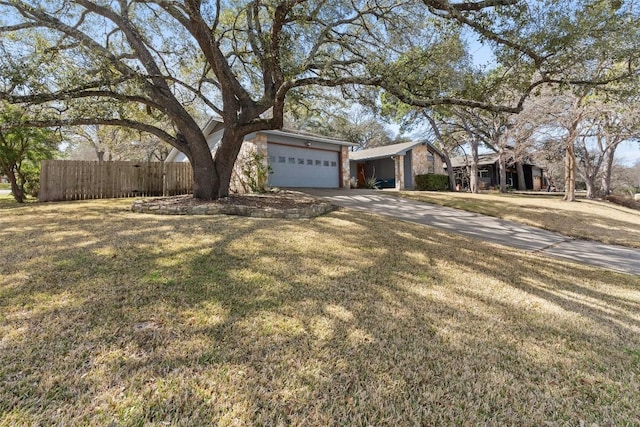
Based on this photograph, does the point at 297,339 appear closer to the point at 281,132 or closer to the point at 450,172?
the point at 281,132

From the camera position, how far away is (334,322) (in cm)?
282

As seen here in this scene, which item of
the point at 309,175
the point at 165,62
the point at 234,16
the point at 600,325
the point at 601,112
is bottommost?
the point at 600,325

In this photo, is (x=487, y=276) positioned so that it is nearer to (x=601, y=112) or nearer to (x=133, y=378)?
(x=133, y=378)

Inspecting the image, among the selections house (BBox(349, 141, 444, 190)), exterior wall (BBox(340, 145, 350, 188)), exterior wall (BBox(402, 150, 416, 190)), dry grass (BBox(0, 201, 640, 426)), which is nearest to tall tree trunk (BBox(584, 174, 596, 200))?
house (BBox(349, 141, 444, 190))

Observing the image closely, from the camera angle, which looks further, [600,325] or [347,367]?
[600,325]

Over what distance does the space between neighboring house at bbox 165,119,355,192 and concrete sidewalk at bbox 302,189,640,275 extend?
4112 mm

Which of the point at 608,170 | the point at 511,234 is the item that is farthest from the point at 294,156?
the point at 608,170

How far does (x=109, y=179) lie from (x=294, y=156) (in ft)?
26.7

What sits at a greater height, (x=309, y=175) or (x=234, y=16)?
(x=234, y=16)

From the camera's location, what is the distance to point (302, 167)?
16125 mm

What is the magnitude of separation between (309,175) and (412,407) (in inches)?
590

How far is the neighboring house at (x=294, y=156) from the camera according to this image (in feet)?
47.4

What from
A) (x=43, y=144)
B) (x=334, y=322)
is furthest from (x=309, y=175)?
(x=334, y=322)

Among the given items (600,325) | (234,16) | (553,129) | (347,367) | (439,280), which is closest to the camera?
(347,367)
